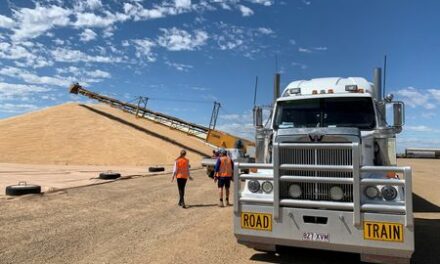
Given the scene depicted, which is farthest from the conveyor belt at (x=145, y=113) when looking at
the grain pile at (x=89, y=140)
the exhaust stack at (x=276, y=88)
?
the exhaust stack at (x=276, y=88)

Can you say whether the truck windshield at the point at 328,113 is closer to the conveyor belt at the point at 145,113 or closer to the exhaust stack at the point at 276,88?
the exhaust stack at the point at 276,88

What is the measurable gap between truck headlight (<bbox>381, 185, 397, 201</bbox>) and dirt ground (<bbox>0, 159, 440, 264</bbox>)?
5.72ft

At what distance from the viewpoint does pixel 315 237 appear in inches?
253

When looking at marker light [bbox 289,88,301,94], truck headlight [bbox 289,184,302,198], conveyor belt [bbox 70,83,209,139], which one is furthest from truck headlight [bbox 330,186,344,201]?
conveyor belt [bbox 70,83,209,139]

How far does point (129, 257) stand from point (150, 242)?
3.84ft

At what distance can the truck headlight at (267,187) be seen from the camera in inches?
275

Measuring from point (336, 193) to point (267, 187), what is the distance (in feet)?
3.65

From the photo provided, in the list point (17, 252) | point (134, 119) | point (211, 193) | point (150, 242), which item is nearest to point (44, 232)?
point (17, 252)

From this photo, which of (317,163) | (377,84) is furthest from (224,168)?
(317,163)

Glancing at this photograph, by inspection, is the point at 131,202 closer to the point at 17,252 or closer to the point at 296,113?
Result: the point at 17,252

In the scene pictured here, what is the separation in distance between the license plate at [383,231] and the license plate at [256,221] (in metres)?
1.46

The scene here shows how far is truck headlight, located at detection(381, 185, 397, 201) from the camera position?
20.3 feet

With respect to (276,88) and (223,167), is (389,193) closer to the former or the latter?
(276,88)

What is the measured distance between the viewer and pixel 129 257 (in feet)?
24.1
